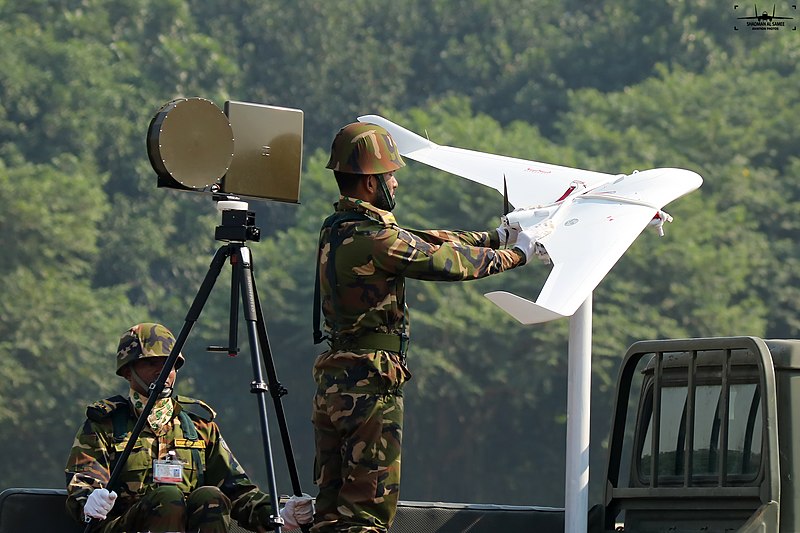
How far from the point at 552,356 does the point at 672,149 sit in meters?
5.26

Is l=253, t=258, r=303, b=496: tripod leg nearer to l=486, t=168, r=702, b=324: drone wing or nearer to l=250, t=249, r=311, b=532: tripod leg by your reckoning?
l=250, t=249, r=311, b=532: tripod leg

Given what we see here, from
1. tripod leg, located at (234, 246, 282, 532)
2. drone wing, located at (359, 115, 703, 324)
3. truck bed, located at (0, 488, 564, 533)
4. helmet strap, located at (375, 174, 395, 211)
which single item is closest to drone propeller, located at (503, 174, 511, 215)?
drone wing, located at (359, 115, 703, 324)

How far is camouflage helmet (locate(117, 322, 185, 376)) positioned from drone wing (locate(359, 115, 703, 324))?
4.43 feet

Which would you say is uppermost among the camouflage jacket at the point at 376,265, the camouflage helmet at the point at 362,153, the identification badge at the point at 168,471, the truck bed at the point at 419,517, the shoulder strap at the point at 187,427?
the camouflage helmet at the point at 362,153

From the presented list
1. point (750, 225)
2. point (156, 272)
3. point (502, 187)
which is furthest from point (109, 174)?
point (502, 187)

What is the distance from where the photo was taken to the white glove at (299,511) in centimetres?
523

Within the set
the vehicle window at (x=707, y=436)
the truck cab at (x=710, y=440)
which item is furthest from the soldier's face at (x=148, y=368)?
the vehicle window at (x=707, y=436)

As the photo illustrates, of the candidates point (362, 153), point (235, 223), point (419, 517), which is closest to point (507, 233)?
point (362, 153)

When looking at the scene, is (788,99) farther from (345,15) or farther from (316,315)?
(316,315)

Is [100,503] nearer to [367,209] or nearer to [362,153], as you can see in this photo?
[367,209]

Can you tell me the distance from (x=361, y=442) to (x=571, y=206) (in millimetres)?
1276

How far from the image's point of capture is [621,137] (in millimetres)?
33031

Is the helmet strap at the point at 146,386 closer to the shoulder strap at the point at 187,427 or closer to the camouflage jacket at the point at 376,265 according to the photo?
the shoulder strap at the point at 187,427

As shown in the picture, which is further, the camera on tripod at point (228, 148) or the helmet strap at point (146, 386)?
the helmet strap at point (146, 386)
